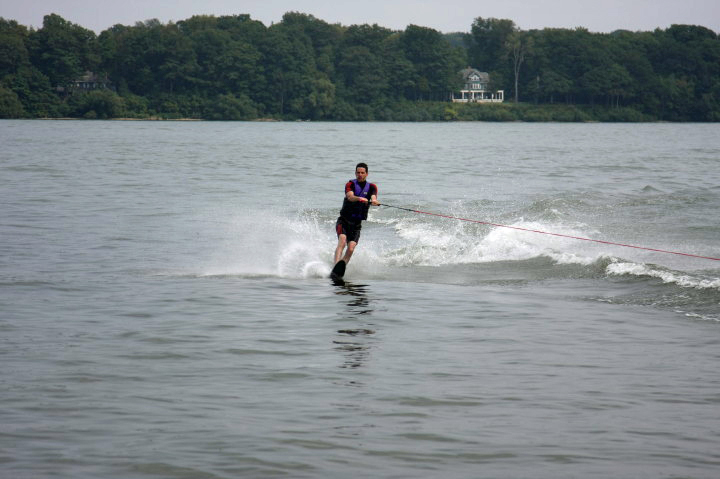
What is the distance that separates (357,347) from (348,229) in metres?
4.64

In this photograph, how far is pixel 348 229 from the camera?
13.6 m

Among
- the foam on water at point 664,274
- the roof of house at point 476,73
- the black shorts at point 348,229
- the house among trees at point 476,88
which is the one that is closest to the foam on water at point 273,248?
the black shorts at point 348,229

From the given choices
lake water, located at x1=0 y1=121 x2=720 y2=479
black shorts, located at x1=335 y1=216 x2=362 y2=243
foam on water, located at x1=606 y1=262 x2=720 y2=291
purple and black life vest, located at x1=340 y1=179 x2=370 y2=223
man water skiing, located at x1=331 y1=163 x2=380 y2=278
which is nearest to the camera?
lake water, located at x1=0 y1=121 x2=720 y2=479

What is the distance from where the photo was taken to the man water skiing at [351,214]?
522 inches

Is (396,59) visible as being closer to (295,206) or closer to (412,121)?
(412,121)

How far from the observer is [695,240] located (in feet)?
59.6

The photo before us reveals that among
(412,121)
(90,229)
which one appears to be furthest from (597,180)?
(412,121)

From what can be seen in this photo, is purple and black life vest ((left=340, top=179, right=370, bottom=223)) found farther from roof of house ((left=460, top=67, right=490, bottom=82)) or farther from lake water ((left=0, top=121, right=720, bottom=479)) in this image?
roof of house ((left=460, top=67, right=490, bottom=82))

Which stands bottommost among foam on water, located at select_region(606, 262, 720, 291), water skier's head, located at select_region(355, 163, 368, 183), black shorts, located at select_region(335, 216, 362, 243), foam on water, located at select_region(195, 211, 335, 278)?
foam on water, located at select_region(195, 211, 335, 278)

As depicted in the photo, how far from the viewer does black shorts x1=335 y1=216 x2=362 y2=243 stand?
13.5 metres

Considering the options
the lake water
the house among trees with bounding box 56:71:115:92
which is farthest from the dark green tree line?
the lake water

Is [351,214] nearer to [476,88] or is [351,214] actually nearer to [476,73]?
[476,88]

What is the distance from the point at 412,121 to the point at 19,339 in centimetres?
13551

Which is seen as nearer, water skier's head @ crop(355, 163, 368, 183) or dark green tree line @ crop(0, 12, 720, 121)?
water skier's head @ crop(355, 163, 368, 183)
